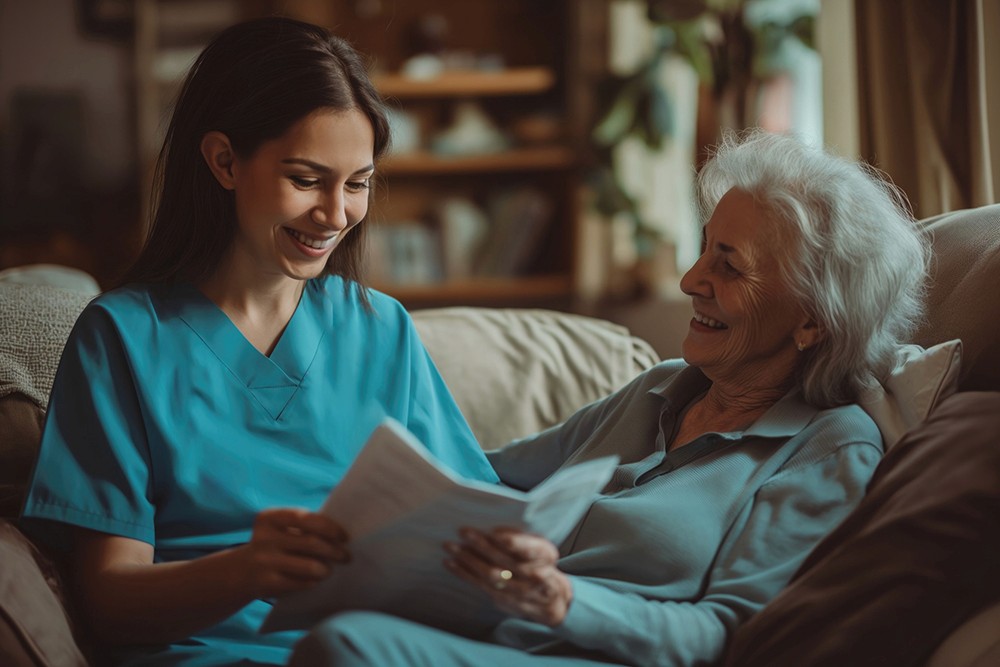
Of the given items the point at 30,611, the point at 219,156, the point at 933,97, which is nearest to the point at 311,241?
the point at 219,156

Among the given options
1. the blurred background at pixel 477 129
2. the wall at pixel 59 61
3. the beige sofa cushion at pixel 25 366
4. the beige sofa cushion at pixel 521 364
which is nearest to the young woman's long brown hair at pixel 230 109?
the beige sofa cushion at pixel 25 366

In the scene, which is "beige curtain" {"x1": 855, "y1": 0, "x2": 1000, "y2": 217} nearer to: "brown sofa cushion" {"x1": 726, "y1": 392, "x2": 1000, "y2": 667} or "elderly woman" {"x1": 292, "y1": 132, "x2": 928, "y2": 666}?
"elderly woman" {"x1": 292, "y1": 132, "x2": 928, "y2": 666}

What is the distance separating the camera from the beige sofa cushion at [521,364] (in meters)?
1.93

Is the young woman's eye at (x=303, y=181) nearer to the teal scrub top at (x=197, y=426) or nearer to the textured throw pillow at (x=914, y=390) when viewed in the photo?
the teal scrub top at (x=197, y=426)

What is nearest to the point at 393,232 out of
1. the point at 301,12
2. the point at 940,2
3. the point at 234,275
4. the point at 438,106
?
the point at 438,106

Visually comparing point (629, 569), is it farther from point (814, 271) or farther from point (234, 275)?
point (234, 275)

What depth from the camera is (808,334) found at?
4.55 ft

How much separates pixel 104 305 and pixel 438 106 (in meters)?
2.86

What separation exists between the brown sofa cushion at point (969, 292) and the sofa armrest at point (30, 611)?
3.61ft

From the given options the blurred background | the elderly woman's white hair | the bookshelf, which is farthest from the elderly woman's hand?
the bookshelf

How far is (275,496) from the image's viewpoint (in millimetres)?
1363

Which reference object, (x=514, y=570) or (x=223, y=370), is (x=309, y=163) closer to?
(x=223, y=370)

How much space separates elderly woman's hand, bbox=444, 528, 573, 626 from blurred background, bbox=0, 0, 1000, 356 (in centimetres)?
217

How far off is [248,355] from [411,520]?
509mm
